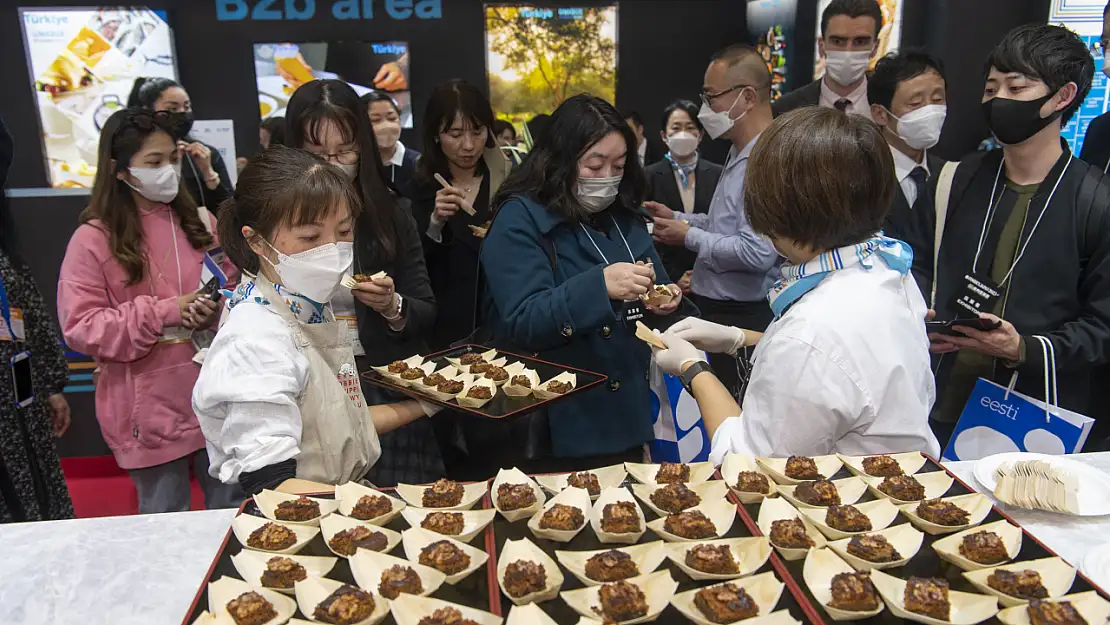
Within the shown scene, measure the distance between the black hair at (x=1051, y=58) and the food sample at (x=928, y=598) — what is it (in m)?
2.00

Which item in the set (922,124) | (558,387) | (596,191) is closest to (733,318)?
(922,124)

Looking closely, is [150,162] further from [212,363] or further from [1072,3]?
[1072,3]

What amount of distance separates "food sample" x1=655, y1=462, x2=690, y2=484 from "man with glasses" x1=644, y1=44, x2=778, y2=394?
1756 mm

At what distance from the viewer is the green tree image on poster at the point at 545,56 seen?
17.9 feet

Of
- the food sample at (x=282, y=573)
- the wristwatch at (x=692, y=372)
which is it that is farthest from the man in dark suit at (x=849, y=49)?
the food sample at (x=282, y=573)

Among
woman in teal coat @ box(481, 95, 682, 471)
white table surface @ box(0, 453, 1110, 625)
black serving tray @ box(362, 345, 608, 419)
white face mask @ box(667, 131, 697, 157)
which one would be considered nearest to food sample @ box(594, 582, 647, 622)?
white table surface @ box(0, 453, 1110, 625)

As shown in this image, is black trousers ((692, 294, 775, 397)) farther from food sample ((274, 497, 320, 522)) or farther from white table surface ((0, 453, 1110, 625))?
food sample ((274, 497, 320, 522))

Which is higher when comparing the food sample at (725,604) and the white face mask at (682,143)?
the white face mask at (682,143)

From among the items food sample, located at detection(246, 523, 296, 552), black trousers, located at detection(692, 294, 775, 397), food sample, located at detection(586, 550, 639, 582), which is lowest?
black trousers, located at detection(692, 294, 775, 397)

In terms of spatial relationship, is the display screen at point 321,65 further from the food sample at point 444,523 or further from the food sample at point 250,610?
the food sample at point 250,610

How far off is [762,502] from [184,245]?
7.72 feet

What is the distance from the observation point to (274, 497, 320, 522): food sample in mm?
1356

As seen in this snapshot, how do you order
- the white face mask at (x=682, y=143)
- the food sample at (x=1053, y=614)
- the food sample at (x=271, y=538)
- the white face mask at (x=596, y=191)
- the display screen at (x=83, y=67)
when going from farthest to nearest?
the display screen at (x=83, y=67), the white face mask at (x=682, y=143), the white face mask at (x=596, y=191), the food sample at (x=271, y=538), the food sample at (x=1053, y=614)

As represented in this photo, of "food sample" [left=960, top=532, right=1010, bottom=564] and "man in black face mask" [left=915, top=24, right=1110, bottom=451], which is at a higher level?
"man in black face mask" [left=915, top=24, right=1110, bottom=451]
